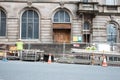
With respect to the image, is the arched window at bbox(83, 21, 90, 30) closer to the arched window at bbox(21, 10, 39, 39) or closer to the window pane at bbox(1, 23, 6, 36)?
the arched window at bbox(21, 10, 39, 39)

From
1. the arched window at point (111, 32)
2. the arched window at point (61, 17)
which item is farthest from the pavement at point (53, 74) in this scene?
the arched window at point (111, 32)

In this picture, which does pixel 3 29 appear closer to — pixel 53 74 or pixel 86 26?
pixel 86 26

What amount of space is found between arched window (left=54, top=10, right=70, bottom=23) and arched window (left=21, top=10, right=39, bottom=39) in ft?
7.77

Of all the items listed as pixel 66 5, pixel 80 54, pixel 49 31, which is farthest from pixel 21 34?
pixel 80 54

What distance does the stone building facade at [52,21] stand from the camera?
160 feet

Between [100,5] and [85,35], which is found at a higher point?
[100,5]

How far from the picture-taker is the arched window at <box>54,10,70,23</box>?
4937 cm

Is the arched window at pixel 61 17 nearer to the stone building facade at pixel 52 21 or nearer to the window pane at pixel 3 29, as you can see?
the stone building facade at pixel 52 21

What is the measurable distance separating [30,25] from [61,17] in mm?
3900

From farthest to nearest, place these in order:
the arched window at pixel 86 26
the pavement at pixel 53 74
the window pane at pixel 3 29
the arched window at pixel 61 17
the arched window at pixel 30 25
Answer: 1. the arched window at pixel 86 26
2. the arched window at pixel 61 17
3. the arched window at pixel 30 25
4. the window pane at pixel 3 29
5. the pavement at pixel 53 74

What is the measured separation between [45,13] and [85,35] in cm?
557

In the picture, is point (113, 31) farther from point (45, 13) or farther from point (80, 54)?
point (80, 54)

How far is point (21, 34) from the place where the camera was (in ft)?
161

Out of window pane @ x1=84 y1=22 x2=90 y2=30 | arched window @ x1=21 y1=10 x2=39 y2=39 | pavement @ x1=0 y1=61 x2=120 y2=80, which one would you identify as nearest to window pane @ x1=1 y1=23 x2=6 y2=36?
arched window @ x1=21 y1=10 x2=39 y2=39
